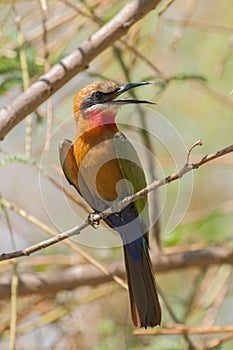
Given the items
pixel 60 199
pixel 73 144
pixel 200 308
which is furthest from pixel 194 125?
pixel 73 144

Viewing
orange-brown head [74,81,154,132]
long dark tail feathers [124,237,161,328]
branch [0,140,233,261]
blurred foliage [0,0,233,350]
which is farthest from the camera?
blurred foliage [0,0,233,350]

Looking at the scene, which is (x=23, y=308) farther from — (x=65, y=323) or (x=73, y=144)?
(x=73, y=144)

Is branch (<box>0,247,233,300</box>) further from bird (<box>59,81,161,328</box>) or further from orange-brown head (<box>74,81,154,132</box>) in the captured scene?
orange-brown head (<box>74,81,154,132</box>)

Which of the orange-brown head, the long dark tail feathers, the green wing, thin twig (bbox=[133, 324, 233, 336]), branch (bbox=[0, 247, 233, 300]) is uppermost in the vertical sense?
the orange-brown head

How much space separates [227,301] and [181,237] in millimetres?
728

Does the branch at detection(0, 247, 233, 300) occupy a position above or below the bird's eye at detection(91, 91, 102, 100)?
below

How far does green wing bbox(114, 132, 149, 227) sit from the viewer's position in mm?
3197

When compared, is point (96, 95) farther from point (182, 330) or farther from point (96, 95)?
point (182, 330)

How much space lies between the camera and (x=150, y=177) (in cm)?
368

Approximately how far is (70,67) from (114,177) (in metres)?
0.43

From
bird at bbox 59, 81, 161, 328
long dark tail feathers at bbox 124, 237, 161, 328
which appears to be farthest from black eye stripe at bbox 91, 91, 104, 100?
long dark tail feathers at bbox 124, 237, 161, 328

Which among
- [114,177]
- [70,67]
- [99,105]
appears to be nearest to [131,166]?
[114,177]

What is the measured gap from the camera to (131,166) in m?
3.22

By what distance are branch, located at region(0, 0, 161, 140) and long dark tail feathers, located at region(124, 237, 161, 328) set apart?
654mm
